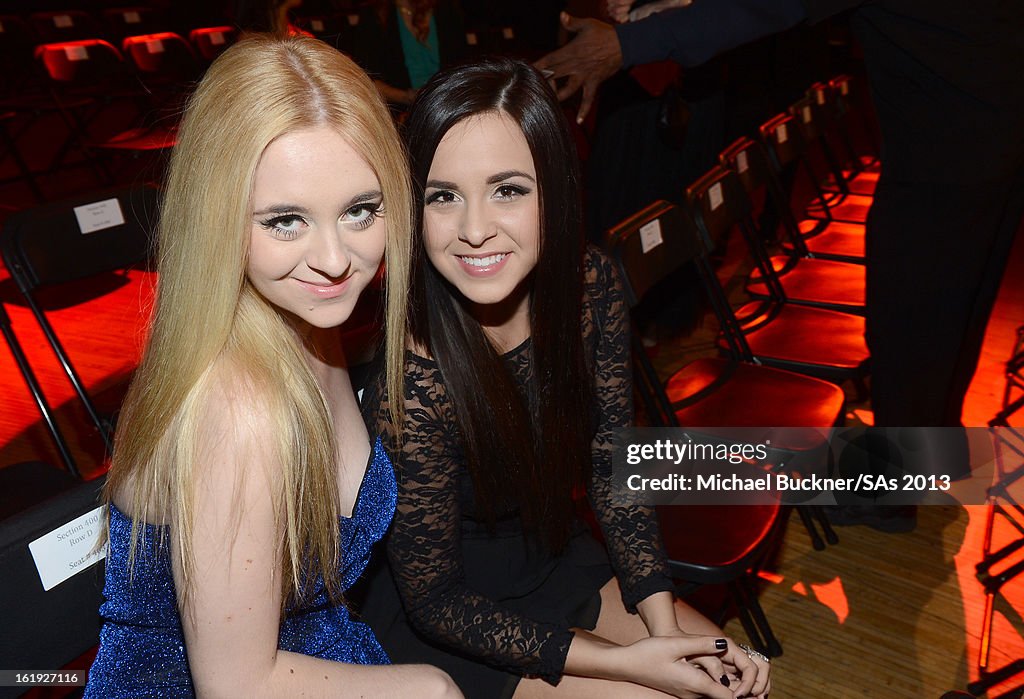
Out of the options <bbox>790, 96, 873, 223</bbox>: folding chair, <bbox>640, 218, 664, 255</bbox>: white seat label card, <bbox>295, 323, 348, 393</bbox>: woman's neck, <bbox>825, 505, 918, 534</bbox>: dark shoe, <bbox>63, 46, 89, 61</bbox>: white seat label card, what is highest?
<bbox>63, 46, 89, 61</bbox>: white seat label card

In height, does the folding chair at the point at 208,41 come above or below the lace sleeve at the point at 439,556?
above

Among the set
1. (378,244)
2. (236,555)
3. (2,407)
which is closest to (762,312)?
(378,244)

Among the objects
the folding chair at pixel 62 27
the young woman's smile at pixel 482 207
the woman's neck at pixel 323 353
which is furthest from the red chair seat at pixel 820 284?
the folding chair at pixel 62 27

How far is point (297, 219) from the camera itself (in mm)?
1129

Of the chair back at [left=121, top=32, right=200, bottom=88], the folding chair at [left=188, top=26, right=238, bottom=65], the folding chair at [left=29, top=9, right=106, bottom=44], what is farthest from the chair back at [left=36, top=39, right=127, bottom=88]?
the folding chair at [left=29, top=9, right=106, bottom=44]

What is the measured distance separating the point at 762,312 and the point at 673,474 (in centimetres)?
117

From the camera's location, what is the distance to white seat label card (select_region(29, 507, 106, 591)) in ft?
4.08

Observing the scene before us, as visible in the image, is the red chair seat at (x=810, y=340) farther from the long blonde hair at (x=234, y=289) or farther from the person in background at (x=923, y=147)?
the long blonde hair at (x=234, y=289)

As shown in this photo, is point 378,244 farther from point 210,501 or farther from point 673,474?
point 673,474

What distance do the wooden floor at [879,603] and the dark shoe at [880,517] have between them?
27mm

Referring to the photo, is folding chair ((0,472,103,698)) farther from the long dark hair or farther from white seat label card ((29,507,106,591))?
the long dark hair

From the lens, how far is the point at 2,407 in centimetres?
349
